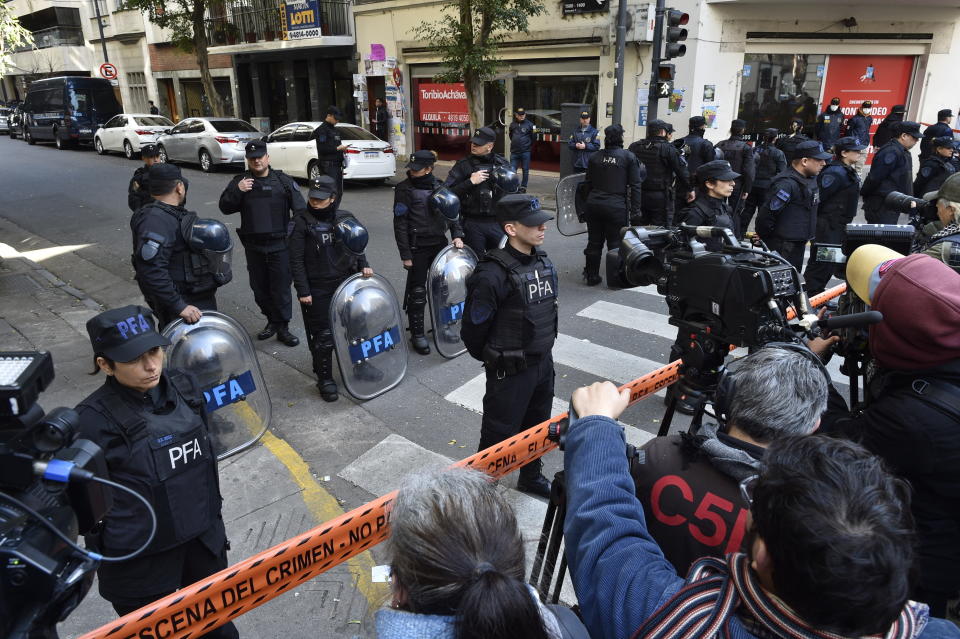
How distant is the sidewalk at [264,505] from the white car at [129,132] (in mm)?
15586

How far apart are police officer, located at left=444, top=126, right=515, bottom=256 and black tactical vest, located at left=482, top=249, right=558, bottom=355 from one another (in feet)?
9.93

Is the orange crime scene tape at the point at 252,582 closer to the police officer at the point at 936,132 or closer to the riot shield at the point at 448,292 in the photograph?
the riot shield at the point at 448,292

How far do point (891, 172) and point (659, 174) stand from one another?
2759mm

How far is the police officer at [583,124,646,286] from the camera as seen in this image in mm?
7887

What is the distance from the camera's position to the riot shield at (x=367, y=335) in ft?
16.5

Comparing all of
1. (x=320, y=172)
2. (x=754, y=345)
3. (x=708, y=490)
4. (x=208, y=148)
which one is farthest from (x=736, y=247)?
(x=208, y=148)

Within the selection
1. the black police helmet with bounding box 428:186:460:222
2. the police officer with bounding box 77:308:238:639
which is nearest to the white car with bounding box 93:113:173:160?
the black police helmet with bounding box 428:186:460:222

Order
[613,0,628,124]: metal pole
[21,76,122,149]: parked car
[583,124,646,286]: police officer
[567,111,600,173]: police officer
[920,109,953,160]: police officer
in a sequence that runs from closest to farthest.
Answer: [583,124,646,286]: police officer, [920,109,953,160]: police officer, [613,0,628,124]: metal pole, [567,111,600,173]: police officer, [21,76,122,149]: parked car

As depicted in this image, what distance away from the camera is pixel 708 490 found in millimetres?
1672

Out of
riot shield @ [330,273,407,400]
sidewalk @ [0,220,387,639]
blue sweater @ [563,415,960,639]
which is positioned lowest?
sidewalk @ [0,220,387,639]

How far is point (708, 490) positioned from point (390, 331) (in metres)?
3.99

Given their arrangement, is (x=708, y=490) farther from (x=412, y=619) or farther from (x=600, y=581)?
(x=412, y=619)

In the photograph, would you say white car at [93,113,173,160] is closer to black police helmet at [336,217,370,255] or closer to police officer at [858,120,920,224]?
black police helmet at [336,217,370,255]

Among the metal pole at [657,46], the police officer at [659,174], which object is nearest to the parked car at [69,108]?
the metal pole at [657,46]
